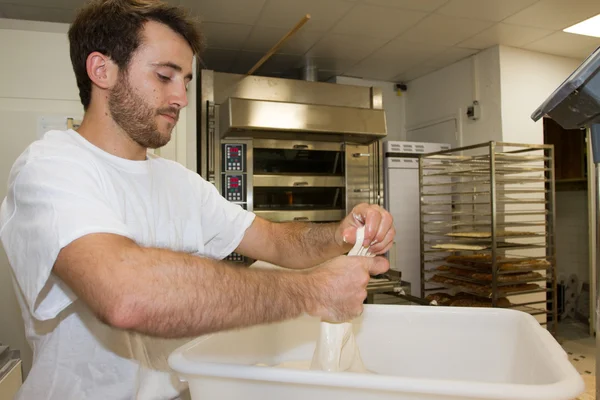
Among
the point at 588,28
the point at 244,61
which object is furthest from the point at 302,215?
the point at 588,28

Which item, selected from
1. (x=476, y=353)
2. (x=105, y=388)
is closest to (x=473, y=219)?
(x=476, y=353)

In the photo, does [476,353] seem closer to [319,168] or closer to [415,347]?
[415,347]

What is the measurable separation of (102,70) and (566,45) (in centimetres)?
387

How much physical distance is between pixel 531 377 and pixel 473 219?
11.2 ft

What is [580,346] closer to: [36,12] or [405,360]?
[405,360]

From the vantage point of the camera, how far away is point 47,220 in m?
0.68

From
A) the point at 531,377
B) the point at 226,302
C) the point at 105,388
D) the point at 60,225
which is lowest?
the point at 105,388

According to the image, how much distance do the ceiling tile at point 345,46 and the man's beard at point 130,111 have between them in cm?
259

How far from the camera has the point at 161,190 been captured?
3.74 ft

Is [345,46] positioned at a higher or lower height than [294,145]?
higher

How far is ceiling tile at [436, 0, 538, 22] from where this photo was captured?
286cm

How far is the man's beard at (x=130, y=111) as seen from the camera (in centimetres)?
103

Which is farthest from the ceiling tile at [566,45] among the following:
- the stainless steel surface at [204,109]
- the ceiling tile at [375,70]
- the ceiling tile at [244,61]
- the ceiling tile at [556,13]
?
the stainless steel surface at [204,109]

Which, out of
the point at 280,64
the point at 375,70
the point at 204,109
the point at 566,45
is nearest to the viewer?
the point at 204,109
